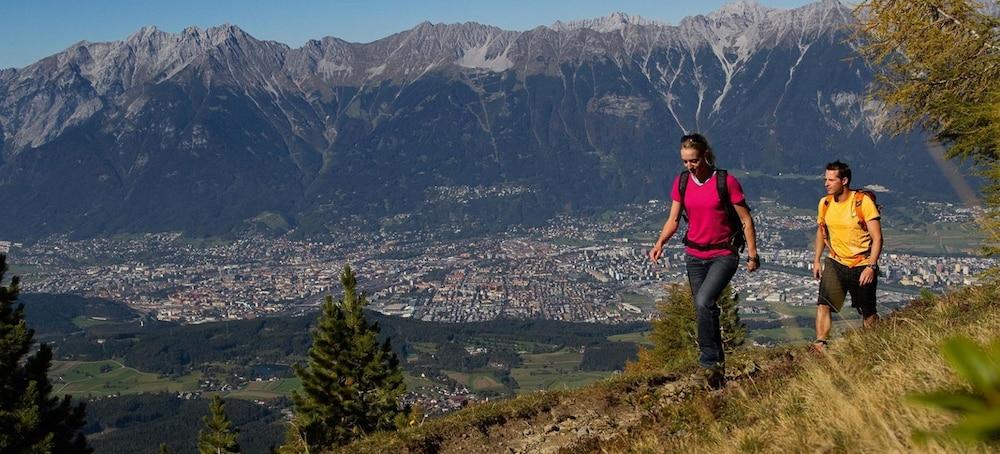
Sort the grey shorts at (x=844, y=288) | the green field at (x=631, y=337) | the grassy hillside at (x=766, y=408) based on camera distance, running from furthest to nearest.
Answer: the green field at (x=631, y=337) < the grey shorts at (x=844, y=288) < the grassy hillside at (x=766, y=408)

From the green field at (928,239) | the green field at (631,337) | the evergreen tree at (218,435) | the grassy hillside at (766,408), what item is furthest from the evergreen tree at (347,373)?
the green field at (928,239)

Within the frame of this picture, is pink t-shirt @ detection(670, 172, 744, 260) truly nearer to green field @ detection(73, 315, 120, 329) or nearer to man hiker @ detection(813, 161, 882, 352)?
man hiker @ detection(813, 161, 882, 352)

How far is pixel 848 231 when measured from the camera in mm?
9062

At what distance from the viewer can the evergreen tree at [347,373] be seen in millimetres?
28875

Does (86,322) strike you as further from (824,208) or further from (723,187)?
(723,187)

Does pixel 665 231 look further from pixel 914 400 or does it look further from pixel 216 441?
pixel 216 441

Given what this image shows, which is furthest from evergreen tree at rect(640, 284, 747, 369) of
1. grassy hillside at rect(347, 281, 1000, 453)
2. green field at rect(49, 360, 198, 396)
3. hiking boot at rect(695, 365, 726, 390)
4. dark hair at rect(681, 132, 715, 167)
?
green field at rect(49, 360, 198, 396)

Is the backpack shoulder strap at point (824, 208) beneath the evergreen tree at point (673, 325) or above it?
above

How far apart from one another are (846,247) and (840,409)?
5.78m

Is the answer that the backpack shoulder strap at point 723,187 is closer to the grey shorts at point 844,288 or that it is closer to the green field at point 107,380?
the grey shorts at point 844,288

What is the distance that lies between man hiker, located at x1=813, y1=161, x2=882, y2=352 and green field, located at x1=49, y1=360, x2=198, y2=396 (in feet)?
343

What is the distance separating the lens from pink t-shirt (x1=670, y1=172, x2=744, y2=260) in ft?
25.9

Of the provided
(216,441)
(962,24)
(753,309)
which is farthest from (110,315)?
(962,24)

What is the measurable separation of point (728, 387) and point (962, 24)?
9302mm
